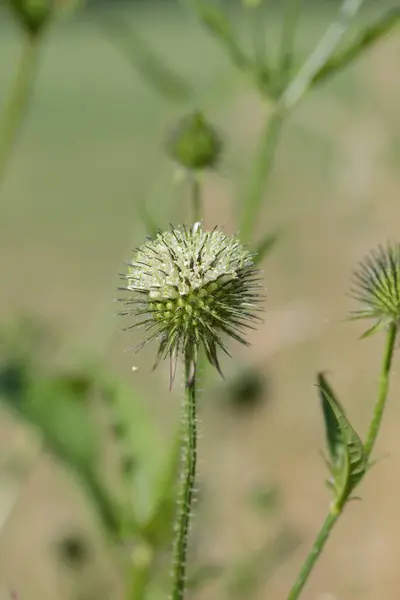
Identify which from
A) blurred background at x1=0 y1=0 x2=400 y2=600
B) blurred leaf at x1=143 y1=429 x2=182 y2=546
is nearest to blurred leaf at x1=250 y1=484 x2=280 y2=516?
blurred background at x1=0 y1=0 x2=400 y2=600

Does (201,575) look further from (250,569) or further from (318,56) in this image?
(318,56)

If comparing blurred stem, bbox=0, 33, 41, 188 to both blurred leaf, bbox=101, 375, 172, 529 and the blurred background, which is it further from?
blurred leaf, bbox=101, 375, 172, 529

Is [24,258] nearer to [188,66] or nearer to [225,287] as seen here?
[188,66]

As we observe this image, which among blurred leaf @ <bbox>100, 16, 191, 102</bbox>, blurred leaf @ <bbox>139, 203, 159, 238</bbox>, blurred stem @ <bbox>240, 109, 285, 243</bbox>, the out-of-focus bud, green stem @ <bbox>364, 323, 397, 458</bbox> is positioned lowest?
green stem @ <bbox>364, 323, 397, 458</bbox>

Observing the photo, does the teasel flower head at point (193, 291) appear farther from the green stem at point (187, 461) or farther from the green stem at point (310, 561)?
the green stem at point (310, 561)

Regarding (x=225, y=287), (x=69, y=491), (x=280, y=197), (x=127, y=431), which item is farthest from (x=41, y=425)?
(x=280, y=197)

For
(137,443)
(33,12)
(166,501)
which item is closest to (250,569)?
(137,443)
